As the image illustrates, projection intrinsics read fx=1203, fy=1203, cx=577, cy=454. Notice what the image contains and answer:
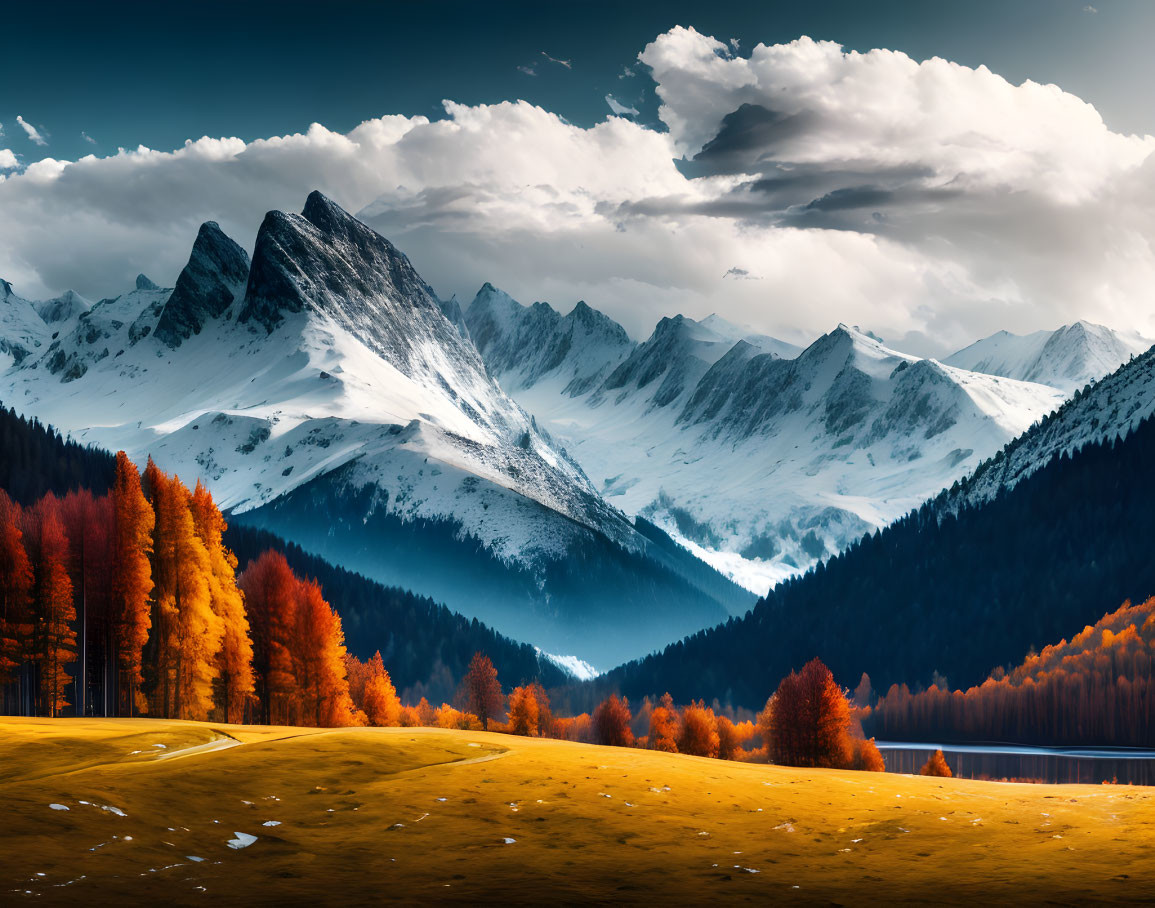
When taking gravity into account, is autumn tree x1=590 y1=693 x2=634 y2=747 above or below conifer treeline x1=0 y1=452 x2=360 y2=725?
below

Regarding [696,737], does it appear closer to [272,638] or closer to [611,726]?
[611,726]

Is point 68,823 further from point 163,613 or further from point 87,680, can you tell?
point 87,680

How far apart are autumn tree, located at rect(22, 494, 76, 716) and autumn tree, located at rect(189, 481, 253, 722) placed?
11848mm

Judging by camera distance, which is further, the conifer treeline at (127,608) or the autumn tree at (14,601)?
the conifer treeline at (127,608)

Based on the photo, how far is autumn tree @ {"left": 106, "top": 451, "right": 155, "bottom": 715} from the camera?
3900 inches

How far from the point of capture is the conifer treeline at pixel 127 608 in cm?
9756

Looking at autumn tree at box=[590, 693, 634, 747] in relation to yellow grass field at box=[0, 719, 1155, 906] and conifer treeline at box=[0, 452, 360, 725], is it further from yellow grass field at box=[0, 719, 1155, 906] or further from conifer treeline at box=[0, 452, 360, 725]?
yellow grass field at box=[0, 719, 1155, 906]

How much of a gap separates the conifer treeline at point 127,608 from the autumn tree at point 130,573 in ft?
0.28

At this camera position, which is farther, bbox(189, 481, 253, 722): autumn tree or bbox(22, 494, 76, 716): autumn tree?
bbox(189, 481, 253, 722): autumn tree

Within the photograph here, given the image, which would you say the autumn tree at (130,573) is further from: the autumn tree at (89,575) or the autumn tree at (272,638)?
the autumn tree at (272,638)

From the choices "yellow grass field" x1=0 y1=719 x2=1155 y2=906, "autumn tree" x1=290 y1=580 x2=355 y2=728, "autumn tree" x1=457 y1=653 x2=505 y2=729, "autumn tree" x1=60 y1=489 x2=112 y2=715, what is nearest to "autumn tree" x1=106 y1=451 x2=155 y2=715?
"autumn tree" x1=60 y1=489 x2=112 y2=715

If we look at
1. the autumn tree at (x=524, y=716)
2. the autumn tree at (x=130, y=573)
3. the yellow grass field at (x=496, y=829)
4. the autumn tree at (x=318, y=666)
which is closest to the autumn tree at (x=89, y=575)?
the autumn tree at (x=130, y=573)

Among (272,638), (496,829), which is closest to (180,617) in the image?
(272,638)

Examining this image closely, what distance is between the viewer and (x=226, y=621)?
107 meters
